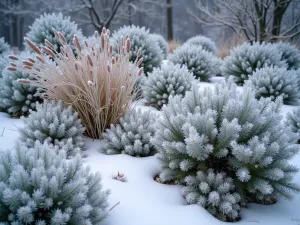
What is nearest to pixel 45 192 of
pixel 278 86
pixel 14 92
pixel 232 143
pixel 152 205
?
pixel 152 205

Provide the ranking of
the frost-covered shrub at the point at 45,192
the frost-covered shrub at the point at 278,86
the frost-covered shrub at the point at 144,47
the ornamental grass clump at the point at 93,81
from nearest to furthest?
the frost-covered shrub at the point at 45,192
the ornamental grass clump at the point at 93,81
the frost-covered shrub at the point at 278,86
the frost-covered shrub at the point at 144,47

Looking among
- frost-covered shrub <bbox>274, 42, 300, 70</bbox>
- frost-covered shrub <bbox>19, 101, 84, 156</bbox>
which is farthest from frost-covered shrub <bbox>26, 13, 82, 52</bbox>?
frost-covered shrub <bbox>274, 42, 300, 70</bbox>

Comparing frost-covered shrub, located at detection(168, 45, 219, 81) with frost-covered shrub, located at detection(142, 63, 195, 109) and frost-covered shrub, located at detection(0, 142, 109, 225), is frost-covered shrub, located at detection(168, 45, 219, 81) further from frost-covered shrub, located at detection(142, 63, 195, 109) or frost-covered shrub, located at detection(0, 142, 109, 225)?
frost-covered shrub, located at detection(0, 142, 109, 225)

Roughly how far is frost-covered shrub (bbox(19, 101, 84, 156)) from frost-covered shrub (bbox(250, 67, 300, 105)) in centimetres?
282

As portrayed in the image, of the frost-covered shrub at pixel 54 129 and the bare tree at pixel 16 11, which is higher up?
the bare tree at pixel 16 11

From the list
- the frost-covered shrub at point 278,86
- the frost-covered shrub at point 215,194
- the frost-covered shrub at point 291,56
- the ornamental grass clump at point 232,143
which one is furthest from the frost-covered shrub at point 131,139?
the frost-covered shrub at point 291,56

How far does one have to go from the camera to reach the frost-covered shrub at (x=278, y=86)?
12.4ft

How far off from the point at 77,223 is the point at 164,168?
2.50 feet

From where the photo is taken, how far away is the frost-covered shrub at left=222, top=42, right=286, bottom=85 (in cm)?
485

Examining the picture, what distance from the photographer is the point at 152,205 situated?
1.54 metres

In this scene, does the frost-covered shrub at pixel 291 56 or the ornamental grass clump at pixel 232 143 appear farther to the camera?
the frost-covered shrub at pixel 291 56

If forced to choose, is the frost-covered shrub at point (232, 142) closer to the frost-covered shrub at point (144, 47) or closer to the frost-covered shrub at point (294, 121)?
the frost-covered shrub at point (294, 121)

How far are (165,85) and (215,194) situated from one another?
2300mm

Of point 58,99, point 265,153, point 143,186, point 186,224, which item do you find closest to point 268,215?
point 265,153
